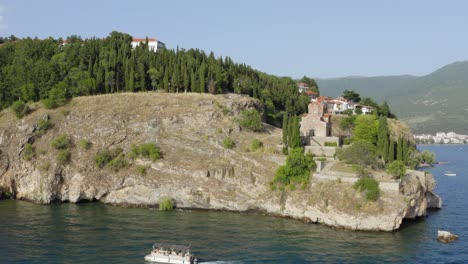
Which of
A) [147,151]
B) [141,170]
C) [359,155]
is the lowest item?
Answer: [141,170]

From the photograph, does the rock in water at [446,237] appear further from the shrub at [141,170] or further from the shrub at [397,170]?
the shrub at [141,170]

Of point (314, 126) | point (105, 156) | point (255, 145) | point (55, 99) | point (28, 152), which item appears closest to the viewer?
point (255, 145)

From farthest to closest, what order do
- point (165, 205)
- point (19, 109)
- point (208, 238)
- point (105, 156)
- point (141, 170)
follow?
point (19, 109) → point (105, 156) → point (141, 170) → point (165, 205) → point (208, 238)

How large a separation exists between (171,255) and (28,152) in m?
39.9

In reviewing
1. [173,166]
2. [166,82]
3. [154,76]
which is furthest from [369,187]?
[154,76]

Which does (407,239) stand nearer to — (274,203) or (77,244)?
(274,203)

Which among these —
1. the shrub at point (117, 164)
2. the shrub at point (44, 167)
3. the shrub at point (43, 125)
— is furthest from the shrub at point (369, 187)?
the shrub at point (43, 125)

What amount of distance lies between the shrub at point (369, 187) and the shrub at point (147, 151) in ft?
98.1

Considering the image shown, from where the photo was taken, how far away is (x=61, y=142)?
6975 centimetres

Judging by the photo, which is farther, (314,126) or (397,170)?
(314,126)

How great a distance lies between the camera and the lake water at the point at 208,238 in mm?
42438

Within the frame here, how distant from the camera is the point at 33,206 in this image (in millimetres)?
63312

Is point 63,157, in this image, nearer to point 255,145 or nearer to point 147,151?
point 147,151

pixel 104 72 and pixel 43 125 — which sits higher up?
pixel 104 72
